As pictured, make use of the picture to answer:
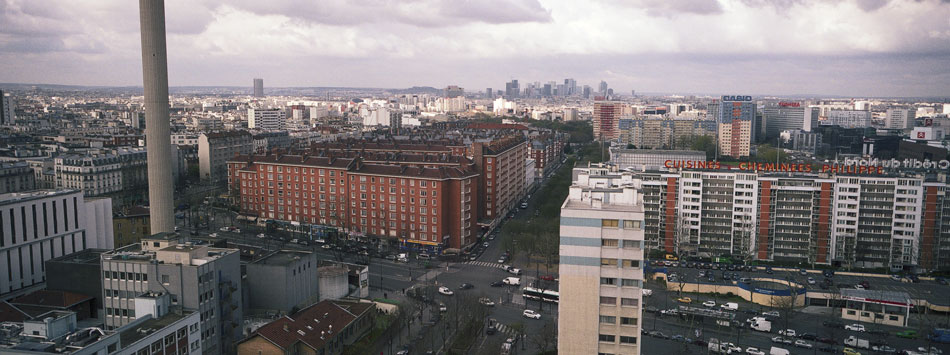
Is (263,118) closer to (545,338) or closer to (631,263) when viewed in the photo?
(545,338)

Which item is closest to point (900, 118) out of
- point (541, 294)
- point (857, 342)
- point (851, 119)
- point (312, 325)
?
point (851, 119)

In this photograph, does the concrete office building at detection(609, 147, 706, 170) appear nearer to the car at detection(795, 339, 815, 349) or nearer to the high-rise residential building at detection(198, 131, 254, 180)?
the high-rise residential building at detection(198, 131, 254, 180)

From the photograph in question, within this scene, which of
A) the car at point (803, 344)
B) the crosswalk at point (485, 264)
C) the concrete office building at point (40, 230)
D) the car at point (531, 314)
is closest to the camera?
the car at point (803, 344)

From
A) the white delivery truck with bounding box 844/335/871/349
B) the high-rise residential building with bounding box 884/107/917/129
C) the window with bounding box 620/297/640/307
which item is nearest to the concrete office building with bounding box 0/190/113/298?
the window with bounding box 620/297/640/307

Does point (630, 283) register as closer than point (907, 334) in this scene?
Yes

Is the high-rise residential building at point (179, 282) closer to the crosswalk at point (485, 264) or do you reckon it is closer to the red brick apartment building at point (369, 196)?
the crosswalk at point (485, 264)

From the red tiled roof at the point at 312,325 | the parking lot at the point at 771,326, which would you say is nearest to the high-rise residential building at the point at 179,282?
the red tiled roof at the point at 312,325
